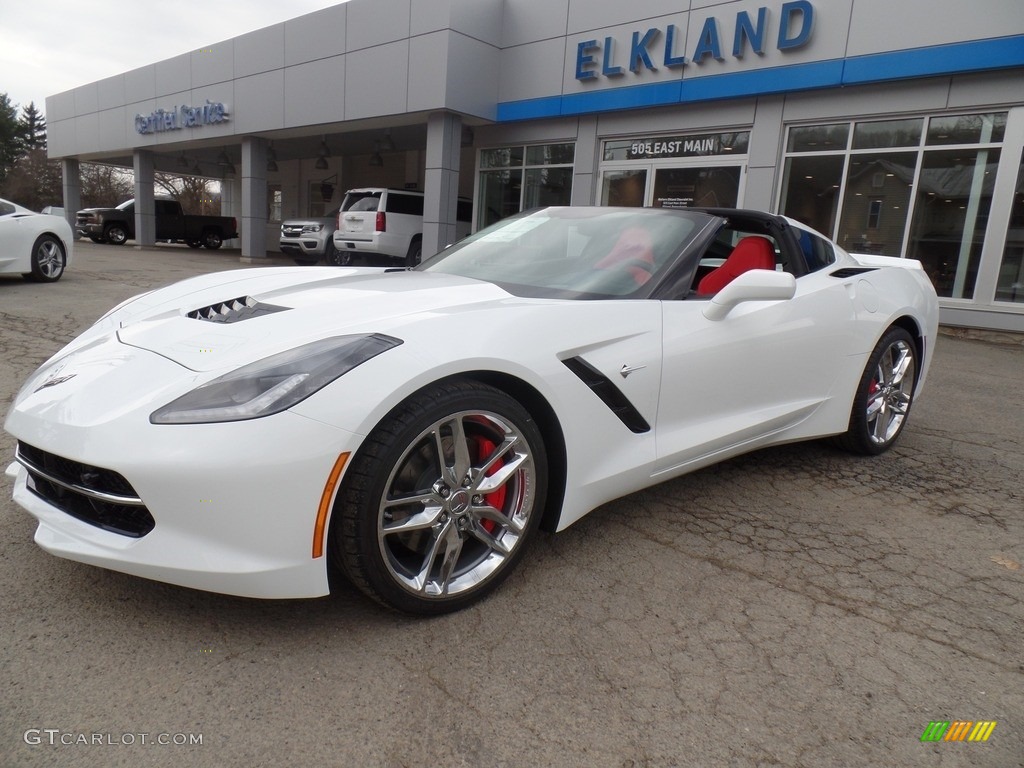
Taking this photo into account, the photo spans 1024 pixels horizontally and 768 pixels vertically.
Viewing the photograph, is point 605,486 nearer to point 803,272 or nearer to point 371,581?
point 371,581

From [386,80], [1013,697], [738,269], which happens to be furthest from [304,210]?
[1013,697]

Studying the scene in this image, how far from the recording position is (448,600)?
2.12 meters

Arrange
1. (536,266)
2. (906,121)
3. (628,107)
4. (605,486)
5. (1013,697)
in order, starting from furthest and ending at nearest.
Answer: (628,107) < (906,121) < (536,266) < (605,486) < (1013,697)

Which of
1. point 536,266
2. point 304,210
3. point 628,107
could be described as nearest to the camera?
point 536,266

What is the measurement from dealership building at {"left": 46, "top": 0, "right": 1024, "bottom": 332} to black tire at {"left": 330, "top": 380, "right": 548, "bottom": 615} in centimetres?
971

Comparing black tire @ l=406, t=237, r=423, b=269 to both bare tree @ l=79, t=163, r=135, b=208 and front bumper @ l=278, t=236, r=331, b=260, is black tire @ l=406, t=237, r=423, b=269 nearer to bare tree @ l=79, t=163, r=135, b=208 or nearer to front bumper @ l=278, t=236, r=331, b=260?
front bumper @ l=278, t=236, r=331, b=260

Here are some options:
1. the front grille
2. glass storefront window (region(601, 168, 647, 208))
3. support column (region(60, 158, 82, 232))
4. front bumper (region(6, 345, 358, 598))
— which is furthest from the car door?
support column (region(60, 158, 82, 232))

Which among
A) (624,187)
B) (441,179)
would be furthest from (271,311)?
(441,179)

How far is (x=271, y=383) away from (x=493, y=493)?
0.75 m

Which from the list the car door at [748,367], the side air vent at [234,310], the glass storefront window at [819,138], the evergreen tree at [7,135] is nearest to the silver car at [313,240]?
the glass storefront window at [819,138]

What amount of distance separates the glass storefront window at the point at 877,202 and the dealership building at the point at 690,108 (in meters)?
0.02

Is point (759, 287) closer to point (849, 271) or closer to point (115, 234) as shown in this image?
point (849, 271)

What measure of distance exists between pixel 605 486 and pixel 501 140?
1352 centimetres

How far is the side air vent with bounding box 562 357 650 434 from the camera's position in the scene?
2.31m
